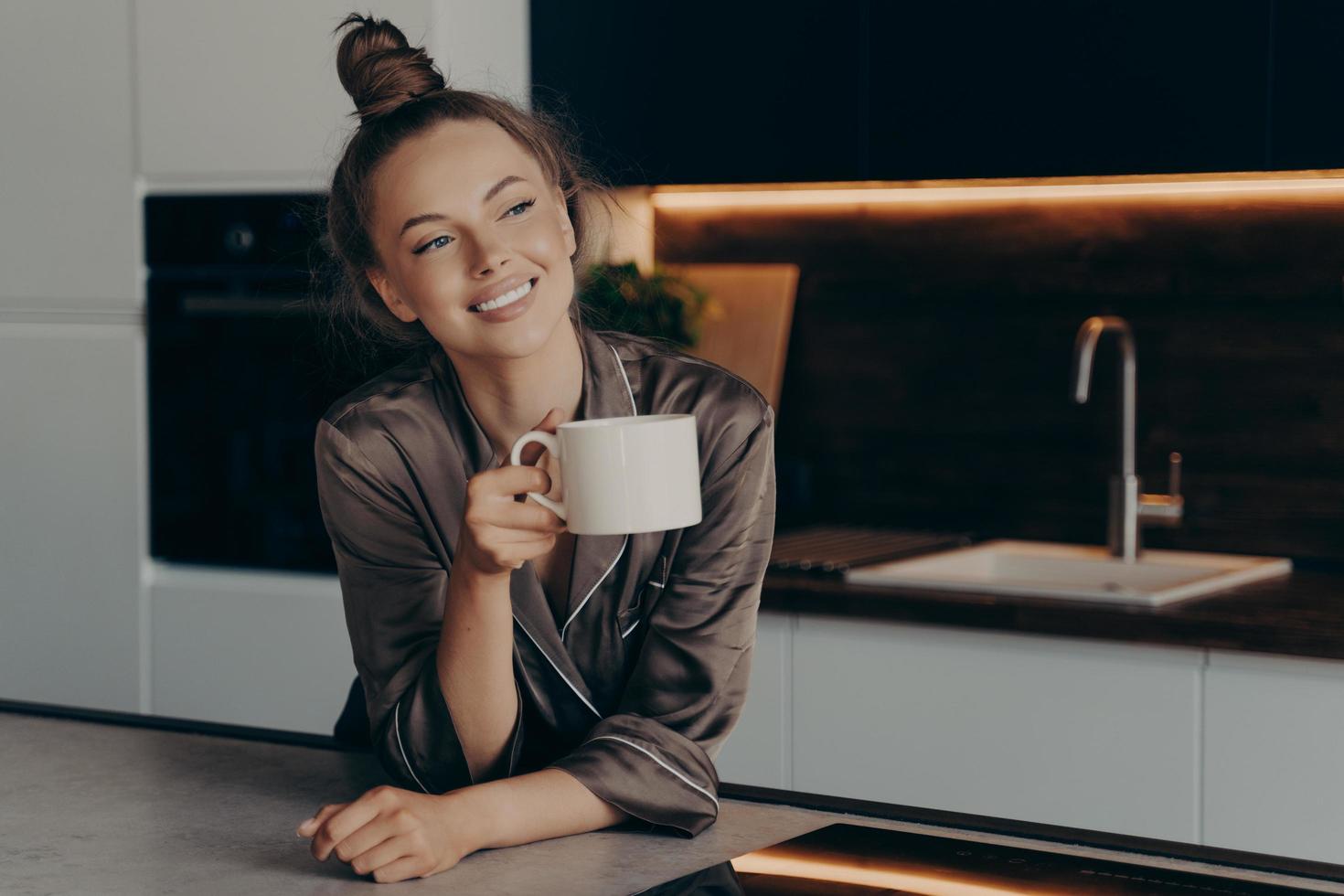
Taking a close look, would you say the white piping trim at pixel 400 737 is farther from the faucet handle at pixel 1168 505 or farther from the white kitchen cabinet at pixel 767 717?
the faucet handle at pixel 1168 505

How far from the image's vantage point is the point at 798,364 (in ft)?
10.6

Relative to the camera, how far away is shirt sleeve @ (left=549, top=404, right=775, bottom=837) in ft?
4.31

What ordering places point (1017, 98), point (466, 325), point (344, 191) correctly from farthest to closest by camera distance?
point (1017, 98), point (344, 191), point (466, 325)

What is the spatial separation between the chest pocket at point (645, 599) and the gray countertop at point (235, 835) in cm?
18

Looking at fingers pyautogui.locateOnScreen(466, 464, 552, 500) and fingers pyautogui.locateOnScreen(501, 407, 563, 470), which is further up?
fingers pyautogui.locateOnScreen(501, 407, 563, 470)

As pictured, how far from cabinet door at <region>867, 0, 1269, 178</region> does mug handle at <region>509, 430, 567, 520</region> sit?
170 centimetres

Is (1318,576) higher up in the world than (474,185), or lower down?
lower down

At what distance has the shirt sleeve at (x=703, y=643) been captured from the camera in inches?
51.8

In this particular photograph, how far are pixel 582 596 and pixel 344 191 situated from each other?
16.5 inches

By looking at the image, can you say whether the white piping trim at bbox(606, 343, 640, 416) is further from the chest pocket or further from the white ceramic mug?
the white ceramic mug

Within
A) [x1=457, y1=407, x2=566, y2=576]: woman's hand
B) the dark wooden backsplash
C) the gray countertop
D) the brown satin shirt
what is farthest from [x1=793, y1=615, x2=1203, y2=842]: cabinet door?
[x1=457, y1=407, x2=566, y2=576]: woman's hand

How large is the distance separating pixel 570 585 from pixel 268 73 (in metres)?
1.81

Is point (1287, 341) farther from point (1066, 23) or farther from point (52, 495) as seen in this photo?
point (52, 495)

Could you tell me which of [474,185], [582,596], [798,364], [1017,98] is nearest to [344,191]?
[474,185]
